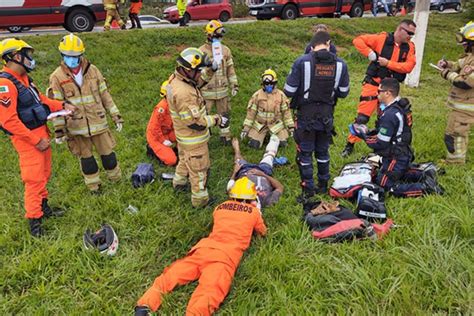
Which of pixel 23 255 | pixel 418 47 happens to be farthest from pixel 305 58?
pixel 418 47

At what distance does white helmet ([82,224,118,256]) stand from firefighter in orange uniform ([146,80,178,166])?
2010 millimetres

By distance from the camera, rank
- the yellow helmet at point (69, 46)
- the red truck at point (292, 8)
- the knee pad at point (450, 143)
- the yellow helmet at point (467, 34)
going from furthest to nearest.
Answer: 1. the red truck at point (292, 8)
2. the knee pad at point (450, 143)
3. the yellow helmet at point (467, 34)
4. the yellow helmet at point (69, 46)

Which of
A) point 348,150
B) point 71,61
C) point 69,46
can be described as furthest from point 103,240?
point 348,150

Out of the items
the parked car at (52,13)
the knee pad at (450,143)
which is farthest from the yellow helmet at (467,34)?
the parked car at (52,13)

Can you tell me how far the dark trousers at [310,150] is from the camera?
444 cm

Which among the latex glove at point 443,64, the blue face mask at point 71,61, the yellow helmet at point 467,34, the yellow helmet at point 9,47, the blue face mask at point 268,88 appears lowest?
the blue face mask at point 268,88

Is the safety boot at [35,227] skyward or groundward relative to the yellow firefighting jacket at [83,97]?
groundward

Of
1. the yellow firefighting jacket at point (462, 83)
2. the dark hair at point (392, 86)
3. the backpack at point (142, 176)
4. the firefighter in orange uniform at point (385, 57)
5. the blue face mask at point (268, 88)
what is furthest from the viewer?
the blue face mask at point (268, 88)

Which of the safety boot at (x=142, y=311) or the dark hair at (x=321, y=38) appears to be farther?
the dark hair at (x=321, y=38)

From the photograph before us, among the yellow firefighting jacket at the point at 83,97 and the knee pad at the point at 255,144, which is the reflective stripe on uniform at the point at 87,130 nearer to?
the yellow firefighting jacket at the point at 83,97

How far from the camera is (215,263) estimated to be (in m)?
3.20

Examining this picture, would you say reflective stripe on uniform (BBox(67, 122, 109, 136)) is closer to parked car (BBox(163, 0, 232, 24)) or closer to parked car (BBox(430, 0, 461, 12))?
parked car (BBox(163, 0, 232, 24))

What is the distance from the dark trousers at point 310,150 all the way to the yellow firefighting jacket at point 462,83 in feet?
6.82

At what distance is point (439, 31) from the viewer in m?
15.4
